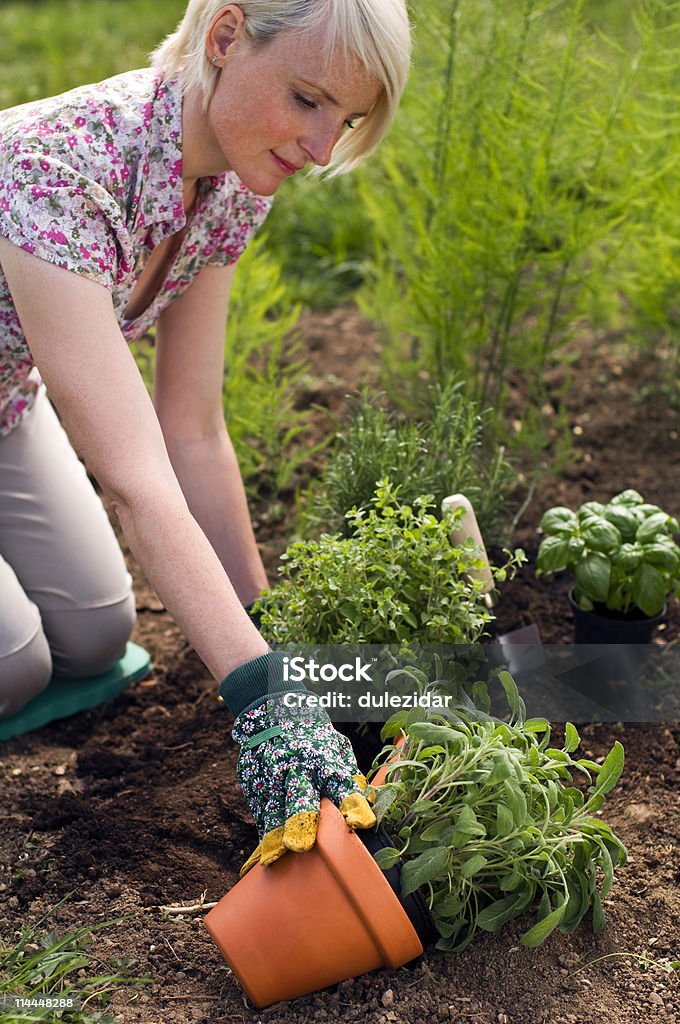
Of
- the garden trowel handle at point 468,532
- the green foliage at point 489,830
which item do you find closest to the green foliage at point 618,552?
the garden trowel handle at point 468,532

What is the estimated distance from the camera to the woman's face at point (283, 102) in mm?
1463

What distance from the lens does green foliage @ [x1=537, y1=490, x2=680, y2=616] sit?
1804 mm

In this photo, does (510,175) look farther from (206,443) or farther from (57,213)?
(57,213)

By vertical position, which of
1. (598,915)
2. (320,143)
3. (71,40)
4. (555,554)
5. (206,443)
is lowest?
(598,915)

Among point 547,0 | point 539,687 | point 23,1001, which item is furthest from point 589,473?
point 23,1001

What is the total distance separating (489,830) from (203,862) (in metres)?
0.47

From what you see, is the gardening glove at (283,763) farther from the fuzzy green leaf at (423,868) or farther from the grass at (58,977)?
the grass at (58,977)

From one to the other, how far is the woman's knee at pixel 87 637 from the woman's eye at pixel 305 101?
1056mm

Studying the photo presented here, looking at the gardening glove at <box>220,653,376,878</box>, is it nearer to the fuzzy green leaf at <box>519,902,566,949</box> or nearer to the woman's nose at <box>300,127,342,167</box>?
the fuzzy green leaf at <box>519,902,566,949</box>

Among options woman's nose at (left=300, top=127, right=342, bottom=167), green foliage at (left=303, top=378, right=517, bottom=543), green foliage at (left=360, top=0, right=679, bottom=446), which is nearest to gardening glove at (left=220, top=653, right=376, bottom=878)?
green foliage at (left=303, top=378, right=517, bottom=543)

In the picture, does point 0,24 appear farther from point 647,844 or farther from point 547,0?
point 647,844

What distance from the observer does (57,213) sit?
147 centimetres

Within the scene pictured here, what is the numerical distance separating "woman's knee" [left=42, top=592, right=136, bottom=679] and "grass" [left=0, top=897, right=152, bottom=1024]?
0.69m

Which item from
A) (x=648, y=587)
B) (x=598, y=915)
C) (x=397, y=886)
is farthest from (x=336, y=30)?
(x=598, y=915)
